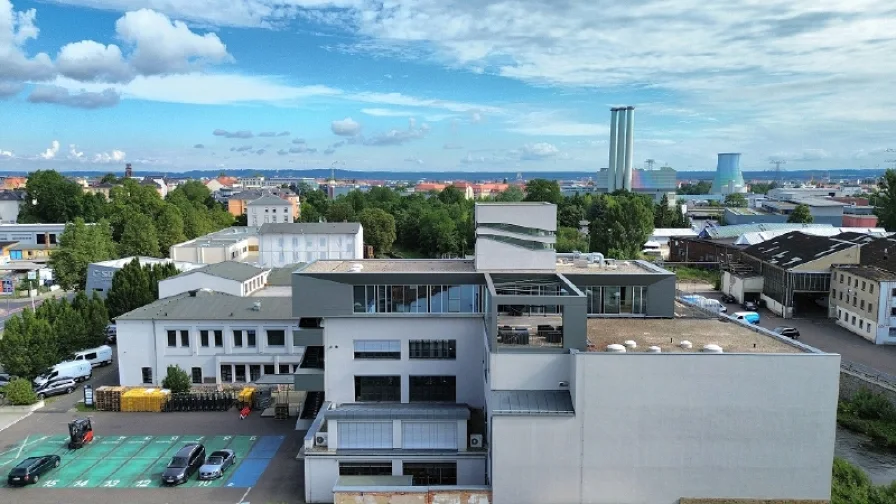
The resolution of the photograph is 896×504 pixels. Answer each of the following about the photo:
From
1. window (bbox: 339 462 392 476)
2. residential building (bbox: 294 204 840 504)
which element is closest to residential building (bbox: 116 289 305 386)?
residential building (bbox: 294 204 840 504)

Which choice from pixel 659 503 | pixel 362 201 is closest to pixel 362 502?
pixel 659 503

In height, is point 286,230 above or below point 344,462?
above

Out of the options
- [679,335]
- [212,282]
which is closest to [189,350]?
[212,282]

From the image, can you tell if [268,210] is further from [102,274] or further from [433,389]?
[433,389]

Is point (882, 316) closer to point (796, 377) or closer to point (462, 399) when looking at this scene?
point (796, 377)

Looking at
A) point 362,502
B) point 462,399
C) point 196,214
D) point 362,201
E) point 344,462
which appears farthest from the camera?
point 362,201

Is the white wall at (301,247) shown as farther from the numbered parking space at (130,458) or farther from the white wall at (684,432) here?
the white wall at (684,432)
